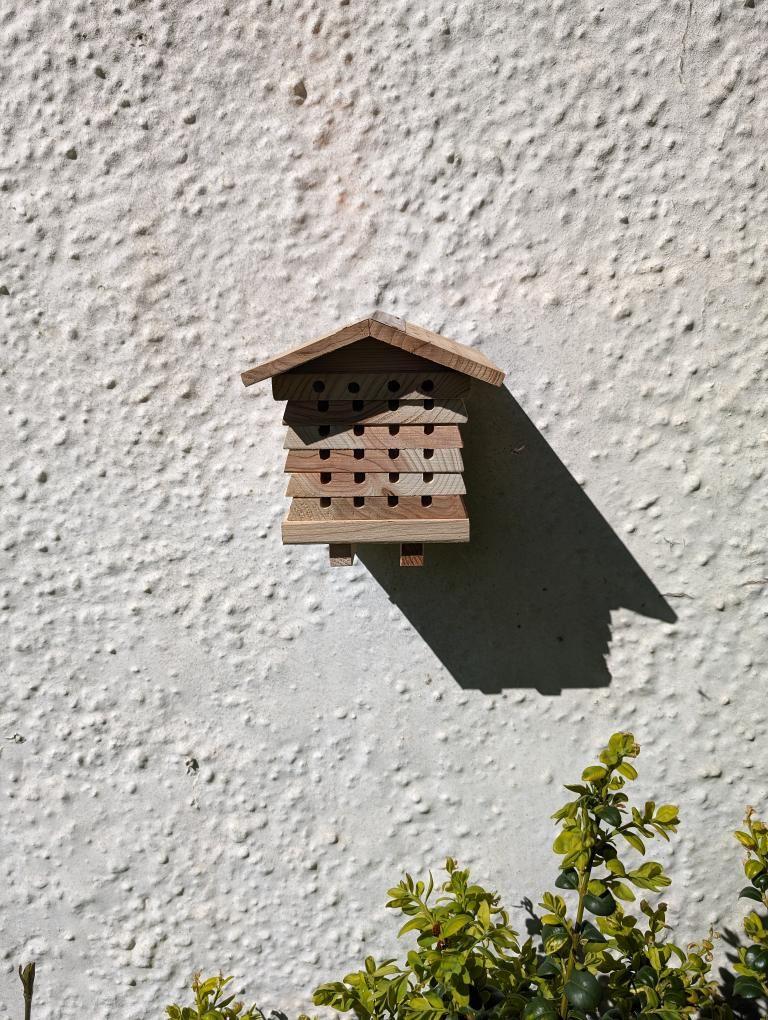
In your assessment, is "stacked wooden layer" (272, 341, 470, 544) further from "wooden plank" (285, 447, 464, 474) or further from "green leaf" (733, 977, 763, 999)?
"green leaf" (733, 977, 763, 999)

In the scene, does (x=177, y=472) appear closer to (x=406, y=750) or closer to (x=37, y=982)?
(x=406, y=750)

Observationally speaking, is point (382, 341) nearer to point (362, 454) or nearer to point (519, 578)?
point (362, 454)

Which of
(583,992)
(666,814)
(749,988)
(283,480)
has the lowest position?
(749,988)

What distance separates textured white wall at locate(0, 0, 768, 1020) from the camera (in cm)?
116

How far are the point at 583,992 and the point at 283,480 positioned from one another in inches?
31.7

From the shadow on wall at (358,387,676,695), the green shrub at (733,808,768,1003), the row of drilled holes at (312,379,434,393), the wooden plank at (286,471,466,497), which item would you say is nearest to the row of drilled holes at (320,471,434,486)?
the wooden plank at (286,471,466,497)

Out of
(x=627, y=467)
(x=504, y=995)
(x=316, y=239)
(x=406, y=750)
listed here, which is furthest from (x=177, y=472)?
(x=504, y=995)

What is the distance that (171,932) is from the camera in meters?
1.32

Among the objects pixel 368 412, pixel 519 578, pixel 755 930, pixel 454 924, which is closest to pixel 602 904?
pixel 454 924

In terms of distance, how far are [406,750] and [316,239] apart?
82cm

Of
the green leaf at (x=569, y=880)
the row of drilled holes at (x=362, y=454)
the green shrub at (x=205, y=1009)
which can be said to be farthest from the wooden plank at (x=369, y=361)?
the green shrub at (x=205, y=1009)

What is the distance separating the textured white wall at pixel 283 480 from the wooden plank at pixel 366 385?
0.76 feet

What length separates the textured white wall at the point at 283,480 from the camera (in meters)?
1.16

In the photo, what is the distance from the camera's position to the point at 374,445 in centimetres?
100
